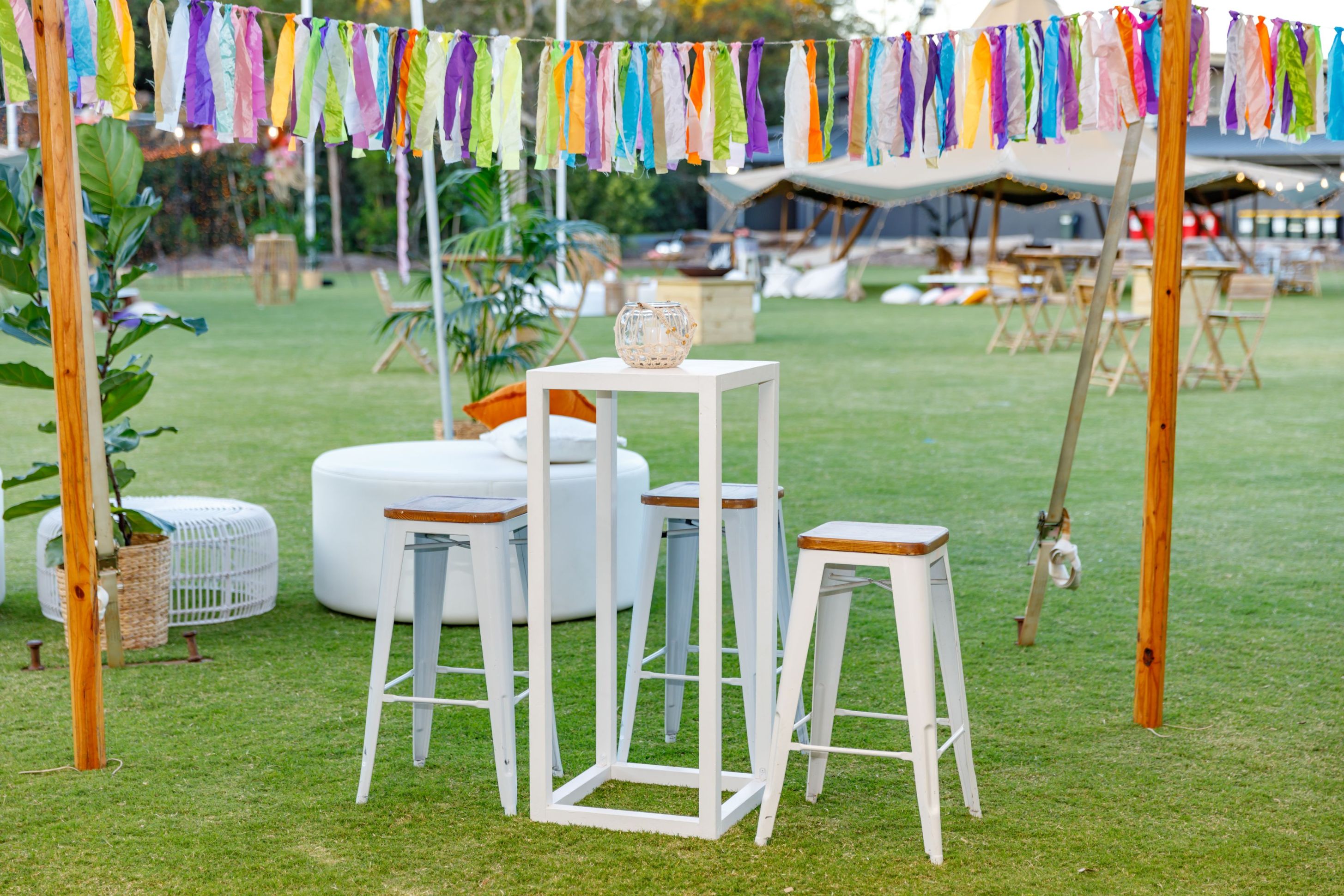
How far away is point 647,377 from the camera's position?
2576mm

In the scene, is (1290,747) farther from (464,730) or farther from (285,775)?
(285,775)

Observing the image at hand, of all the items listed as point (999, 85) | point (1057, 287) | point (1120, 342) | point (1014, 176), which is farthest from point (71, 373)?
point (1014, 176)

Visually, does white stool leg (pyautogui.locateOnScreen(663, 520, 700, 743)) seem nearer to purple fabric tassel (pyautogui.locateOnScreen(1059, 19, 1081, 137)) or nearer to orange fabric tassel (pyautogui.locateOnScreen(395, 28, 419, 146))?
orange fabric tassel (pyautogui.locateOnScreen(395, 28, 419, 146))

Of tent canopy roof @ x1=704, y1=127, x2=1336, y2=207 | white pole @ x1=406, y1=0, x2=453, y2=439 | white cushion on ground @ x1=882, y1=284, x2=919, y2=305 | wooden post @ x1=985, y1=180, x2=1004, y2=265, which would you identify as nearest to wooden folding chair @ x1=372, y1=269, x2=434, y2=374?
white pole @ x1=406, y1=0, x2=453, y2=439

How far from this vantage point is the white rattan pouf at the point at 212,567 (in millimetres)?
4184

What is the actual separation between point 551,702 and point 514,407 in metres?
2.12

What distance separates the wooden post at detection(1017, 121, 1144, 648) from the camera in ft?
11.8

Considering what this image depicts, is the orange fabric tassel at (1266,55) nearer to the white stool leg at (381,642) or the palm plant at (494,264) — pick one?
the white stool leg at (381,642)

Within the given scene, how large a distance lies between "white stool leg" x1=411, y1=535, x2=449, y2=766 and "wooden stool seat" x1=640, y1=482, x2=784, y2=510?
462 mm

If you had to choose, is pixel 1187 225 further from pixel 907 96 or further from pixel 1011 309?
pixel 907 96

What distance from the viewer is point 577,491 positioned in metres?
4.08

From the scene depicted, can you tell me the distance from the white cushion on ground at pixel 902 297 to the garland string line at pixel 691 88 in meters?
15.5

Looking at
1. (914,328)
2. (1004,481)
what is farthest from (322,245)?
(1004,481)

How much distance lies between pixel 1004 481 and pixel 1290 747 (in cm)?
339
